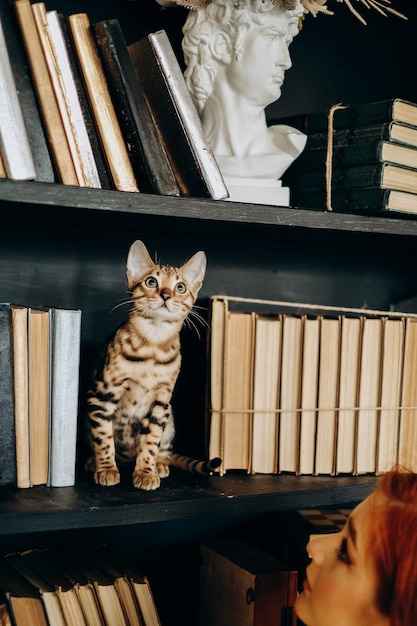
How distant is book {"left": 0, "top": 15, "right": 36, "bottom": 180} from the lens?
1025mm

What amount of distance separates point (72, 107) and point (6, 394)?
45 centimetres

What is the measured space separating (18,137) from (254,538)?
1.01 meters

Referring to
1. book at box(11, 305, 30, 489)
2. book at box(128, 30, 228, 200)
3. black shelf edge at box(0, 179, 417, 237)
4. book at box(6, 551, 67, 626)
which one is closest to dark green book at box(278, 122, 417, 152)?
black shelf edge at box(0, 179, 417, 237)

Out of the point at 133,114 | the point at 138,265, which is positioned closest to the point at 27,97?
the point at 133,114

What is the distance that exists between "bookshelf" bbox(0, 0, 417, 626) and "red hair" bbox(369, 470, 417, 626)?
243mm

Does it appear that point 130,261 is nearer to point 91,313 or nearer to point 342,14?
point 91,313

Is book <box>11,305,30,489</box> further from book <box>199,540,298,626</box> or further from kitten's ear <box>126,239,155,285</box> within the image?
book <box>199,540,298,626</box>

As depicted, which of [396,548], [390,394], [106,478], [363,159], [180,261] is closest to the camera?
[396,548]

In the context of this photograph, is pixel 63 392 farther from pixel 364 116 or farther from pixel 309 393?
pixel 364 116

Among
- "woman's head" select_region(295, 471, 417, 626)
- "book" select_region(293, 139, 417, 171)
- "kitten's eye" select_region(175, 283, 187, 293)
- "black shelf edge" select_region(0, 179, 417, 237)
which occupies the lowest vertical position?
"woman's head" select_region(295, 471, 417, 626)

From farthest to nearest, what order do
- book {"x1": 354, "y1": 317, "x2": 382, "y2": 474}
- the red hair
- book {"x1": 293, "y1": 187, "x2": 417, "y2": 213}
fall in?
book {"x1": 354, "y1": 317, "x2": 382, "y2": 474}, book {"x1": 293, "y1": 187, "x2": 417, "y2": 213}, the red hair

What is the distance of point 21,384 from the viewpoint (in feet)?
3.69

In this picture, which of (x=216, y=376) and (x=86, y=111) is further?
(x=216, y=376)

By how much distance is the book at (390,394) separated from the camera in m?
1.39
